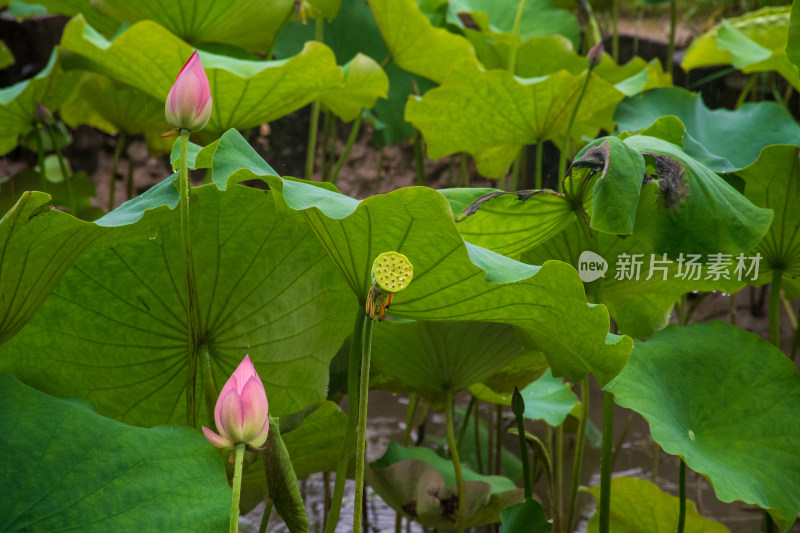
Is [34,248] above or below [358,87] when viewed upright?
below

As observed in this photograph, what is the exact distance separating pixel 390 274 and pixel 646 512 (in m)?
0.84

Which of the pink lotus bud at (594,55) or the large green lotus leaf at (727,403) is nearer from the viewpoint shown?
the large green lotus leaf at (727,403)

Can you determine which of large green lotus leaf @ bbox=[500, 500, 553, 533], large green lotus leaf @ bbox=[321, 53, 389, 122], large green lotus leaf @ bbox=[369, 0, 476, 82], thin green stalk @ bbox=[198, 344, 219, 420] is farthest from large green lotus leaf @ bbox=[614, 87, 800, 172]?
thin green stalk @ bbox=[198, 344, 219, 420]

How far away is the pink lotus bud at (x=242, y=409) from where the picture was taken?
20.6 inches

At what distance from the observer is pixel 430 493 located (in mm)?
1188

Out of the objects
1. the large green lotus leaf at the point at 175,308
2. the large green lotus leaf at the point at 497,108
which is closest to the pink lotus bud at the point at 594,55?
the large green lotus leaf at the point at 497,108

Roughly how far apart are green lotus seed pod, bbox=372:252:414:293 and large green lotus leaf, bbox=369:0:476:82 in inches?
41.7

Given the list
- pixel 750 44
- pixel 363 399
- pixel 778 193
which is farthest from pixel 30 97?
pixel 750 44

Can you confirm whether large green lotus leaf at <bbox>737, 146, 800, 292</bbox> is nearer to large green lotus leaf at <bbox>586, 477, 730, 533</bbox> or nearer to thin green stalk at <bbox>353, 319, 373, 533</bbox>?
large green lotus leaf at <bbox>586, 477, 730, 533</bbox>

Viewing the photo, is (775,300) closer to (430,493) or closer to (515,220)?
(515,220)

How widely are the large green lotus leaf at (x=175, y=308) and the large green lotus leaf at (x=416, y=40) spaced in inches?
30.7

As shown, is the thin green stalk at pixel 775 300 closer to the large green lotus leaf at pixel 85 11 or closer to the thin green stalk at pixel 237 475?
the thin green stalk at pixel 237 475

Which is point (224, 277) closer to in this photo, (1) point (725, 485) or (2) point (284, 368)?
(2) point (284, 368)

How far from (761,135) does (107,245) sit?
3.51 ft
